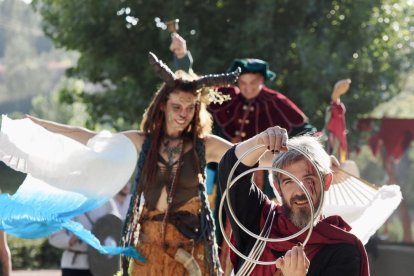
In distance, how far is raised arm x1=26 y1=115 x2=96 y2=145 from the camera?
6461 mm

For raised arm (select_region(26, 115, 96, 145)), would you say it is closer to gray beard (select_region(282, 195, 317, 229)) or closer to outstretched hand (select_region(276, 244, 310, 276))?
gray beard (select_region(282, 195, 317, 229))

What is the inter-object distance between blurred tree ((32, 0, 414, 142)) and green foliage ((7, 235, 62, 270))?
101 inches

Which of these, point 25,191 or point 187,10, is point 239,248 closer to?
point 25,191

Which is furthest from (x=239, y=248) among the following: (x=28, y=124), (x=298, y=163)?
(x=28, y=124)

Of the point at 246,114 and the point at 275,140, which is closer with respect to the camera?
the point at 275,140

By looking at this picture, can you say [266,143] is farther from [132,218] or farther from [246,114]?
[246,114]

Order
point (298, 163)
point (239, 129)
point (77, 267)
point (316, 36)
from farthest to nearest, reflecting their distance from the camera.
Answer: point (316, 36) < point (77, 267) < point (239, 129) < point (298, 163)

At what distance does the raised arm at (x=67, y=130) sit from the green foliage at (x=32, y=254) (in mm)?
10108

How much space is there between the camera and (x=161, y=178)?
20.9 ft

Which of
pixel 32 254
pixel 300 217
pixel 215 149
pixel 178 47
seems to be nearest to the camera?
pixel 300 217

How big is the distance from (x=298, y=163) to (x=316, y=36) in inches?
426

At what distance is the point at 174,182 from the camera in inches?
250

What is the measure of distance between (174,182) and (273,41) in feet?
27.8

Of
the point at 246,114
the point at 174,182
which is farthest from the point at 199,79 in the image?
the point at 246,114
